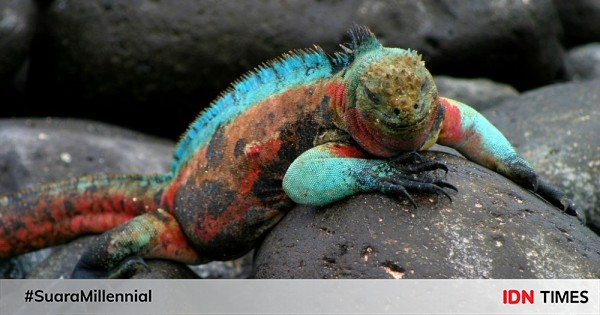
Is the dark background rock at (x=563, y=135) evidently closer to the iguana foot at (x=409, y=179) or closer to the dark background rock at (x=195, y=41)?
the dark background rock at (x=195, y=41)

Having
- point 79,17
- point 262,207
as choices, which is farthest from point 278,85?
point 79,17

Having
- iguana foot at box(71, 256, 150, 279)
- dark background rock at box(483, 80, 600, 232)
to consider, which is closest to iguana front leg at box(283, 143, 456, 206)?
iguana foot at box(71, 256, 150, 279)

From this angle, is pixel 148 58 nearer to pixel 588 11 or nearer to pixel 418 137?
pixel 418 137

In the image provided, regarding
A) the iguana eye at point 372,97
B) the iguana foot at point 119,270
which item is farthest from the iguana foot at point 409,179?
the iguana foot at point 119,270

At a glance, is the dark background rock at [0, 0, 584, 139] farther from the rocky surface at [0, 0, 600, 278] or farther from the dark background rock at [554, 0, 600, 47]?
the dark background rock at [554, 0, 600, 47]

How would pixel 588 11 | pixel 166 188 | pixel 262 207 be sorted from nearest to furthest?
pixel 262 207 < pixel 166 188 < pixel 588 11

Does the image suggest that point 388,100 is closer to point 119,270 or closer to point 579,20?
point 119,270

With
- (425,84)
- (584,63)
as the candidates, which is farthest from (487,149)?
(584,63)
